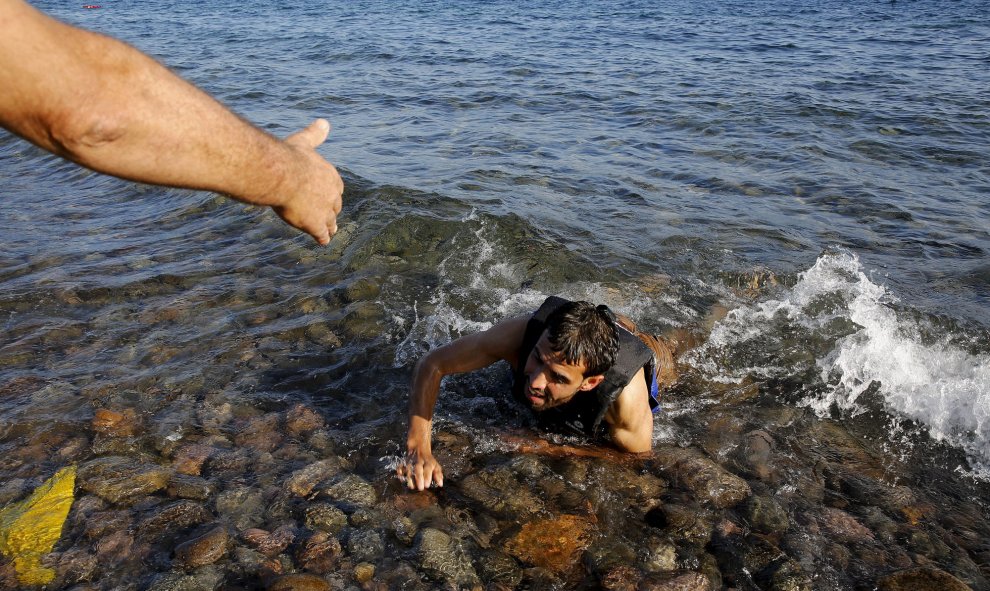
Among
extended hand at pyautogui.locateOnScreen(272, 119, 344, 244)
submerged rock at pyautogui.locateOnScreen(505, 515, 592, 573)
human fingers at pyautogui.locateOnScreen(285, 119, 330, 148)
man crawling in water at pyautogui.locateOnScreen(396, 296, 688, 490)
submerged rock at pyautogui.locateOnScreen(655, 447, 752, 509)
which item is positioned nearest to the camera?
extended hand at pyautogui.locateOnScreen(272, 119, 344, 244)

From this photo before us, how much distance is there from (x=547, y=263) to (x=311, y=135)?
532cm

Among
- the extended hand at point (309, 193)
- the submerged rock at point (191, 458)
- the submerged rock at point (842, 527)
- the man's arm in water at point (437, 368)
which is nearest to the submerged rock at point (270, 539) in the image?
the submerged rock at point (191, 458)

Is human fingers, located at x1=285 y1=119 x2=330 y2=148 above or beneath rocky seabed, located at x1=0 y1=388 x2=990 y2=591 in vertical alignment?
above

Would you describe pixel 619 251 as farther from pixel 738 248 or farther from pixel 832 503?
pixel 832 503

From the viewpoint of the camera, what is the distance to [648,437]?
511 cm

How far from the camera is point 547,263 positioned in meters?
7.74

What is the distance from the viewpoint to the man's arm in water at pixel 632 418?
491cm

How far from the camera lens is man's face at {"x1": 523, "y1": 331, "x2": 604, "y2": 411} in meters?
4.59

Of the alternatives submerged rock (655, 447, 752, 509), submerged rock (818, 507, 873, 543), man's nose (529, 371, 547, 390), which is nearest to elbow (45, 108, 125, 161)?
man's nose (529, 371, 547, 390)

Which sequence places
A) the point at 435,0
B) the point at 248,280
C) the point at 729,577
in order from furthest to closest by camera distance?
the point at 435,0 < the point at 248,280 < the point at 729,577

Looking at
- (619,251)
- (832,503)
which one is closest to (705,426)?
(832,503)

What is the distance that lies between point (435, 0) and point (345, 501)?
3017cm

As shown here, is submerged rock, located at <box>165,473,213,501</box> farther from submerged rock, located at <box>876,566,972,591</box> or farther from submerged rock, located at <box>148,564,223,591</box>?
submerged rock, located at <box>876,566,972,591</box>

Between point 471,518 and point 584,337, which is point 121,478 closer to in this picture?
point 471,518
